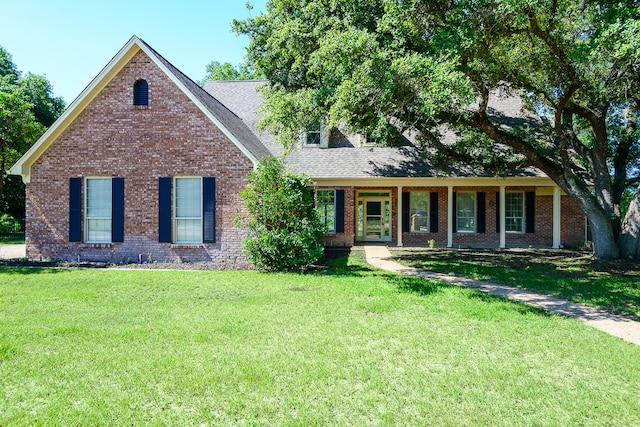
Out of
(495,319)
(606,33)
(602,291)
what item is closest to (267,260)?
(495,319)

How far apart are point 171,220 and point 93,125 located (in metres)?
3.86

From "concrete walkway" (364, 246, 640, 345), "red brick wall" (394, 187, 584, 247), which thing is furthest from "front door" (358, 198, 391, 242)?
"concrete walkway" (364, 246, 640, 345)

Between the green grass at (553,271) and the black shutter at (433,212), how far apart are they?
84.0 inches

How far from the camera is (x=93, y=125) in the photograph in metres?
12.0

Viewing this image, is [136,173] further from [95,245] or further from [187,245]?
[187,245]

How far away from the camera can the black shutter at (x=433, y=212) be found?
701 inches

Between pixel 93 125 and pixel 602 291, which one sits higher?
pixel 93 125

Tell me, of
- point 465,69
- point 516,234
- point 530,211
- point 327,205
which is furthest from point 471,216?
point 465,69

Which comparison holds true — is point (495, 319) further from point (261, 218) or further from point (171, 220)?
point (171, 220)

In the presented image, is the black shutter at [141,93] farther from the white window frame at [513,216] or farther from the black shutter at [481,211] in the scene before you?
the white window frame at [513,216]

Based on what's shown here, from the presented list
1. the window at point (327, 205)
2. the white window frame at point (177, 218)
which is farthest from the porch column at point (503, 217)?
the white window frame at point (177, 218)

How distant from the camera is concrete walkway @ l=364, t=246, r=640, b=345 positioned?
6.01 meters

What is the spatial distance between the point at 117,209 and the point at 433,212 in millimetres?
12978

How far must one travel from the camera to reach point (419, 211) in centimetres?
1830
